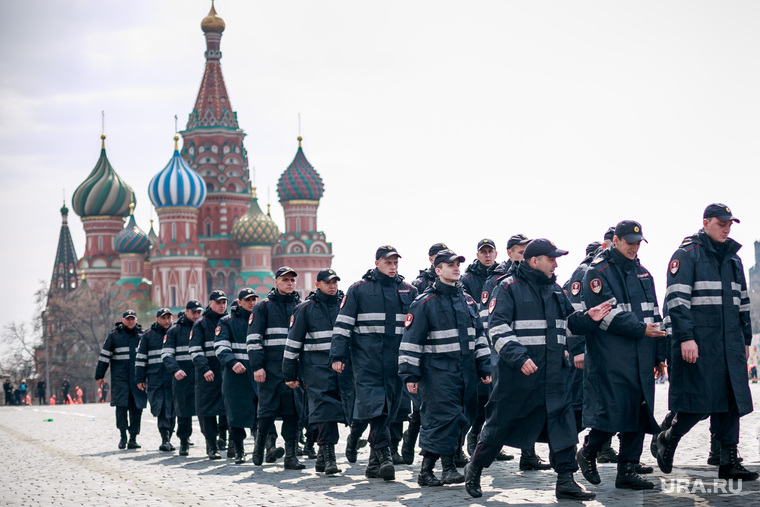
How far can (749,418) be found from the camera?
16516 mm

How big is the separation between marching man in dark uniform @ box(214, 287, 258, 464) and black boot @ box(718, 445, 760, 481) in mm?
6155

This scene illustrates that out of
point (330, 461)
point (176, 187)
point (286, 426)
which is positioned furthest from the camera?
point (176, 187)

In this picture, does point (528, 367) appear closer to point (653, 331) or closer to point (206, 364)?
point (653, 331)

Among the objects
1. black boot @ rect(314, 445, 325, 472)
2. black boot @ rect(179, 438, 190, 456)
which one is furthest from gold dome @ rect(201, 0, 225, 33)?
black boot @ rect(314, 445, 325, 472)

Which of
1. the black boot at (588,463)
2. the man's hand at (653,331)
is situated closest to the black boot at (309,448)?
the black boot at (588,463)

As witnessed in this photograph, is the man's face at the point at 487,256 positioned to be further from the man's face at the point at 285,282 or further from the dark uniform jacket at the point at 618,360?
the dark uniform jacket at the point at 618,360

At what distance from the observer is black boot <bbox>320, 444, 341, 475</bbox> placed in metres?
11.8

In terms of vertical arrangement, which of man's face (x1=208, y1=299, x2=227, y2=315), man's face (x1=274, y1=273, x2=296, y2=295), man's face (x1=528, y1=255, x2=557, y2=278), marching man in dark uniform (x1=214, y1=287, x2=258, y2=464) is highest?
man's face (x1=274, y1=273, x2=296, y2=295)

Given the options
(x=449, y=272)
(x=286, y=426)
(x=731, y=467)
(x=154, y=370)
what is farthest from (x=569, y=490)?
(x=154, y=370)

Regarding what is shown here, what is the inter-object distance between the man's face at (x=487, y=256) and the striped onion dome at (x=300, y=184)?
9707 centimetres

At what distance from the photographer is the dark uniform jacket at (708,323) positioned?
970 cm

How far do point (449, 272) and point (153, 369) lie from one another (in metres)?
8.32

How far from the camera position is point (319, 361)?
40.5ft

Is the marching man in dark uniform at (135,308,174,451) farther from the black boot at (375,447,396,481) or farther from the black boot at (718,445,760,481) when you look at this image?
the black boot at (718,445,760,481)
